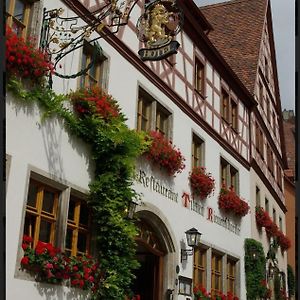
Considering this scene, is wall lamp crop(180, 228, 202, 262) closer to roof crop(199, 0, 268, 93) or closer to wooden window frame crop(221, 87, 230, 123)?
wooden window frame crop(221, 87, 230, 123)

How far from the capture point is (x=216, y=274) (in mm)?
13609

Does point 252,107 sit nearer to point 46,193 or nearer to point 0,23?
point 46,193

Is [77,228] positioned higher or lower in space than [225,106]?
lower

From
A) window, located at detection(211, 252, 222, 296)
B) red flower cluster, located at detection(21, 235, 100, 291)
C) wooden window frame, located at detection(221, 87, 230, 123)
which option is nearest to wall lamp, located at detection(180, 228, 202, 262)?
window, located at detection(211, 252, 222, 296)

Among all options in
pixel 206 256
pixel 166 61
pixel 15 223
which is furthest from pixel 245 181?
pixel 15 223

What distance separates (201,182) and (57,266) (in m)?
5.91

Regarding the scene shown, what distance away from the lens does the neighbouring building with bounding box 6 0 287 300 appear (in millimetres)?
7266

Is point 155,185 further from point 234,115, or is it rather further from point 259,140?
point 259,140

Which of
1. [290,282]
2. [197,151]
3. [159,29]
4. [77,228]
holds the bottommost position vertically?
[290,282]

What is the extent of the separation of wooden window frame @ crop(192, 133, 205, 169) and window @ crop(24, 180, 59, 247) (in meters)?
5.89

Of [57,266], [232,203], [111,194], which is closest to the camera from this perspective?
[57,266]

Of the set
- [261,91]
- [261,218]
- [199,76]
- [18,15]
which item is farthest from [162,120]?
[261,91]

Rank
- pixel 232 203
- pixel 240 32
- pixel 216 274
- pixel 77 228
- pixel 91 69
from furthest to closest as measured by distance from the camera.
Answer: pixel 240 32 < pixel 232 203 < pixel 216 274 < pixel 91 69 < pixel 77 228

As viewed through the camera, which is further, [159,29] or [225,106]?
[225,106]
